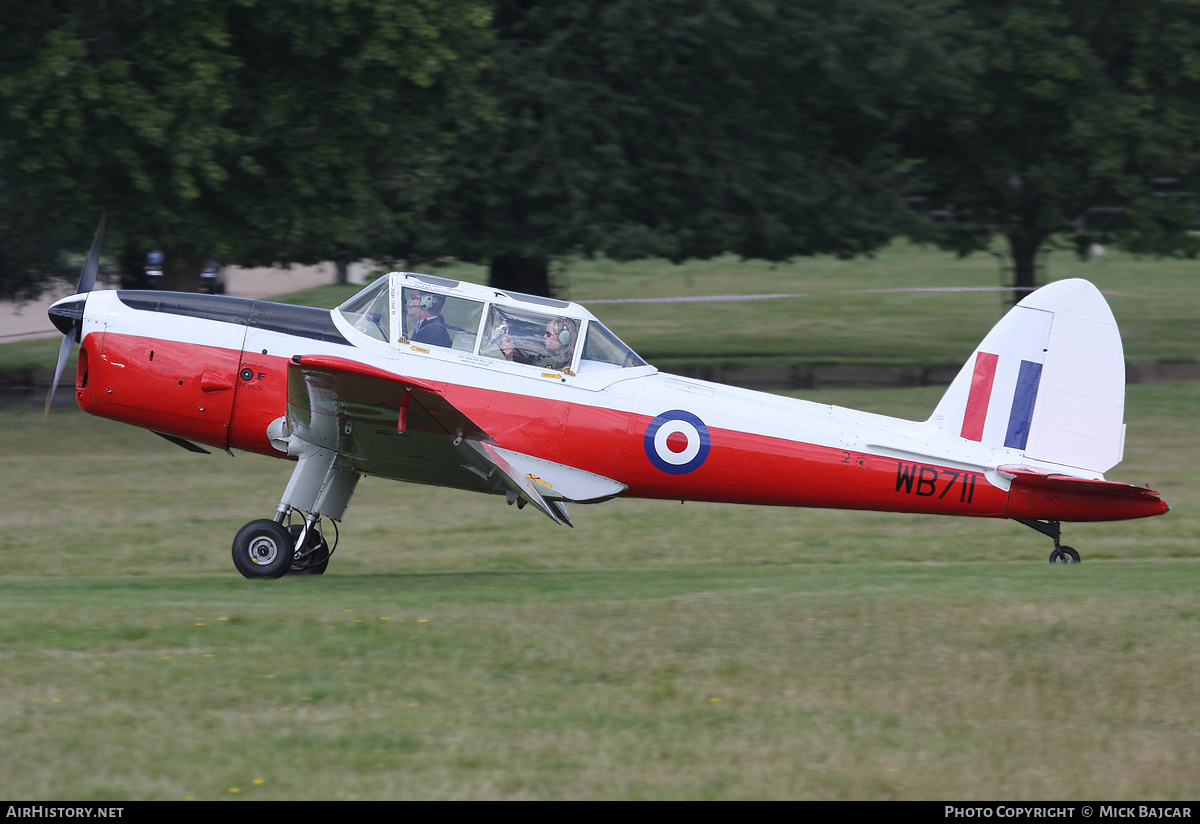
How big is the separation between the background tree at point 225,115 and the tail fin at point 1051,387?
32.6ft

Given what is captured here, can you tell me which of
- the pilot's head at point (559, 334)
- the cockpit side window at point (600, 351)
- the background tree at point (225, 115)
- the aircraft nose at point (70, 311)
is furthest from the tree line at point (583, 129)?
the cockpit side window at point (600, 351)

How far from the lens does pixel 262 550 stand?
30.3 feet

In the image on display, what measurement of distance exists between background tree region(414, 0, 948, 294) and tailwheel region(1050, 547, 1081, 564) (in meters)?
11.9

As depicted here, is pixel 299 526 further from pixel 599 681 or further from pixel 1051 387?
pixel 1051 387

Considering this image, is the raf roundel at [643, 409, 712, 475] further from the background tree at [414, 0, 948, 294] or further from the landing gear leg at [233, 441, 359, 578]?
the background tree at [414, 0, 948, 294]

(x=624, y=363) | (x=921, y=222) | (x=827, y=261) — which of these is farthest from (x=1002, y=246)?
(x=624, y=363)

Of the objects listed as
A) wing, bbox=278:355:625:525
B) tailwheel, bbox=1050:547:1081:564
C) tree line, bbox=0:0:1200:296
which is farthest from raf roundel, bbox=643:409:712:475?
tree line, bbox=0:0:1200:296

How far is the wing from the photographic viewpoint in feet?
26.7

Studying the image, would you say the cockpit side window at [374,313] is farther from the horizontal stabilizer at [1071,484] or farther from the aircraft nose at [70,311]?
the horizontal stabilizer at [1071,484]

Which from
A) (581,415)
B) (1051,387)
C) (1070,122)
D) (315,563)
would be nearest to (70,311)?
(315,563)

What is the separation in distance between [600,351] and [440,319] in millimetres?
1219

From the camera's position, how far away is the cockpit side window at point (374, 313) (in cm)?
927
